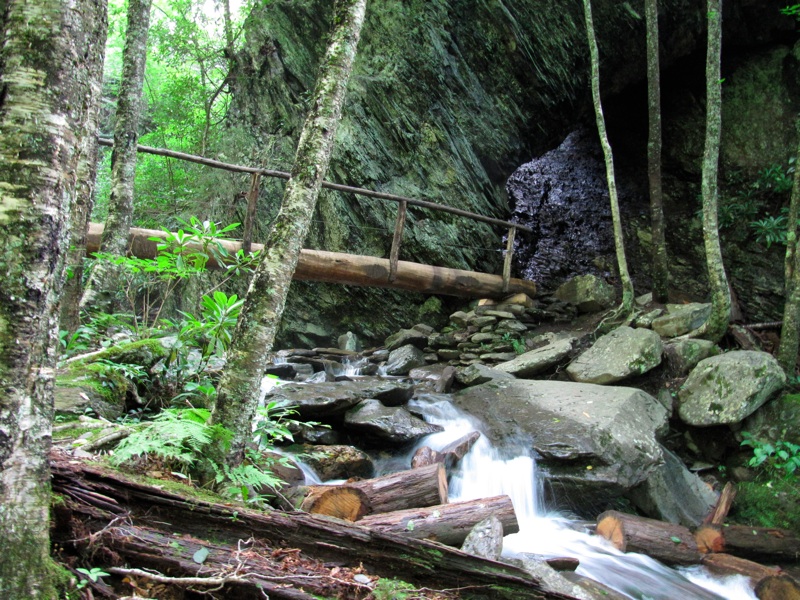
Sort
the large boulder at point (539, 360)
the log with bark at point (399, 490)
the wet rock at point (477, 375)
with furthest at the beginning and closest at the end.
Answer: the large boulder at point (539, 360) → the wet rock at point (477, 375) → the log with bark at point (399, 490)

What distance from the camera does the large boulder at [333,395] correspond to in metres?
5.59

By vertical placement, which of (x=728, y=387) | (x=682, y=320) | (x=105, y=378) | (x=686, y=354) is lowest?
(x=105, y=378)

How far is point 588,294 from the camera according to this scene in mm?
9719

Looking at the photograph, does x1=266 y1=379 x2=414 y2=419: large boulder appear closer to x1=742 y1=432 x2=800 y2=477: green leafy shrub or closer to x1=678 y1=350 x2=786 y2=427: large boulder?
x1=678 y1=350 x2=786 y2=427: large boulder

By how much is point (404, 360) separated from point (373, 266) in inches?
64.7

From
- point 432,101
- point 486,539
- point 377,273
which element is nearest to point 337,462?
point 486,539

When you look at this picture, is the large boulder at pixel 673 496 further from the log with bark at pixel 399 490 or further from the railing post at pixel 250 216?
the railing post at pixel 250 216

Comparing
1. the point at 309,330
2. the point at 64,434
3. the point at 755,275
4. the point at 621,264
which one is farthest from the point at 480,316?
the point at 64,434

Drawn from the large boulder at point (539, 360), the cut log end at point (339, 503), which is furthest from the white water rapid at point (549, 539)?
the large boulder at point (539, 360)

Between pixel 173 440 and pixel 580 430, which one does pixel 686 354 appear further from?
pixel 173 440

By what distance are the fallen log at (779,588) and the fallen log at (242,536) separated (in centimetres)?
272

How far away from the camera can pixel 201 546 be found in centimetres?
239

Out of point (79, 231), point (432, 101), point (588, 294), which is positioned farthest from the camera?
point (432, 101)

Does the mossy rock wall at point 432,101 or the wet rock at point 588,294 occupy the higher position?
the mossy rock wall at point 432,101
